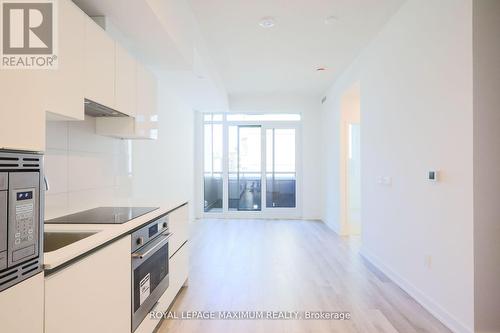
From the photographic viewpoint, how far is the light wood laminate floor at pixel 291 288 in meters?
2.41

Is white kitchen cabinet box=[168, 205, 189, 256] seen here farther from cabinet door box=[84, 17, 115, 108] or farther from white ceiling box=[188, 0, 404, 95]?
white ceiling box=[188, 0, 404, 95]

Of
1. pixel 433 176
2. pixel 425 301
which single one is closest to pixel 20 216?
pixel 433 176

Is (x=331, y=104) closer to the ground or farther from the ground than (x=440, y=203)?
farther from the ground

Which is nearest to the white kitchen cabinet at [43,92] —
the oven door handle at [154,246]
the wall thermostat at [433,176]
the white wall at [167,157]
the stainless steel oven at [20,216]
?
the stainless steel oven at [20,216]

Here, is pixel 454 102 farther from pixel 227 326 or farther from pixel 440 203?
pixel 227 326

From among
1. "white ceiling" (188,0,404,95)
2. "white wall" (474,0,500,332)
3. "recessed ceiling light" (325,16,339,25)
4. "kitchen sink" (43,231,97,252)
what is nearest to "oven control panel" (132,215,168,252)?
"kitchen sink" (43,231,97,252)

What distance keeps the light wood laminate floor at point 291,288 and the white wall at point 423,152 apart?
292 millimetres

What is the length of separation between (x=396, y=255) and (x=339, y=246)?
154 centimetres

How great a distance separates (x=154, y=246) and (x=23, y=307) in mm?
1160

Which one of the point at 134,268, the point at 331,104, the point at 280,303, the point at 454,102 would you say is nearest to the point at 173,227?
the point at 134,268

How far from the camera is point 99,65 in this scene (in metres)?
1.95

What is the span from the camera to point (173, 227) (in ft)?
8.93

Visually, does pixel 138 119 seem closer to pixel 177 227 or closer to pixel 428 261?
pixel 177 227

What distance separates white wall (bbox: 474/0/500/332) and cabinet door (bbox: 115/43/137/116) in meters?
2.53
